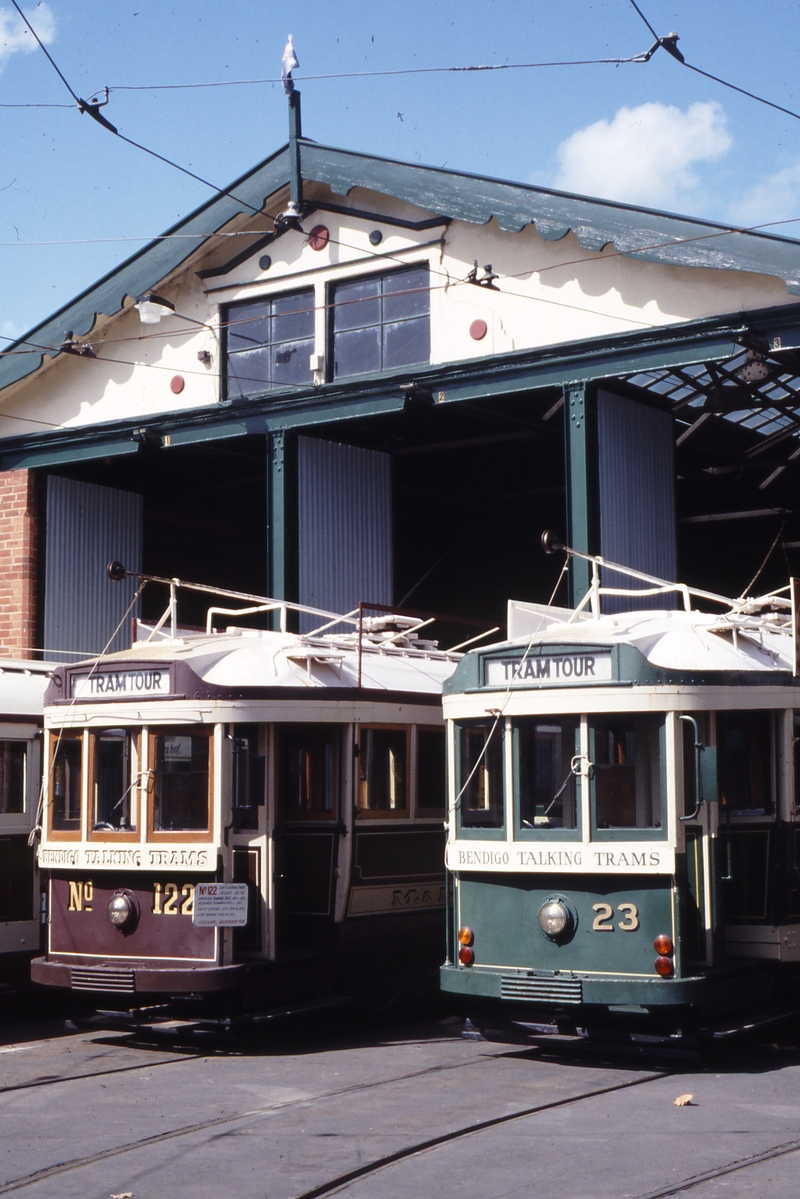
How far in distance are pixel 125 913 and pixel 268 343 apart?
9.83 metres

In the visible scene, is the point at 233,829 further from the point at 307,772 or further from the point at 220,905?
the point at 307,772

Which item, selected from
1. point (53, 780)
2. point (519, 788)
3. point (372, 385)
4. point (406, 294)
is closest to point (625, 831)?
point (519, 788)

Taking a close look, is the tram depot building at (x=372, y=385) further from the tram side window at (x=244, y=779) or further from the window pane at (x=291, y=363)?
the tram side window at (x=244, y=779)

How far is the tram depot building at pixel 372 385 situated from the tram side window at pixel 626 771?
531cm

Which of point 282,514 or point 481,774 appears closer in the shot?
point 481,774

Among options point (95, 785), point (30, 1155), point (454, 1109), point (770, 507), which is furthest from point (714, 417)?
point (30, 1155)

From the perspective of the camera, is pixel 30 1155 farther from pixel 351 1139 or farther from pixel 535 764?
pixel 535 764

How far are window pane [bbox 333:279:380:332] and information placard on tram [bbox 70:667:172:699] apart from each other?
7.90 meters

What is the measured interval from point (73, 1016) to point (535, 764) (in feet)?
14.9

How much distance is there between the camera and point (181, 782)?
11.6 m

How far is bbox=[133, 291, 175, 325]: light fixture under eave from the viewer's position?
65.2ft

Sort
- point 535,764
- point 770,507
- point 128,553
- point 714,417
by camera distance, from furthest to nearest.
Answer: point 770,507 → point 128,553 → point 714,417 → point 535,764

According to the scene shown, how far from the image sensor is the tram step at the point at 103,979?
36.6 ft

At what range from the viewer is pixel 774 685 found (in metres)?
11.1
